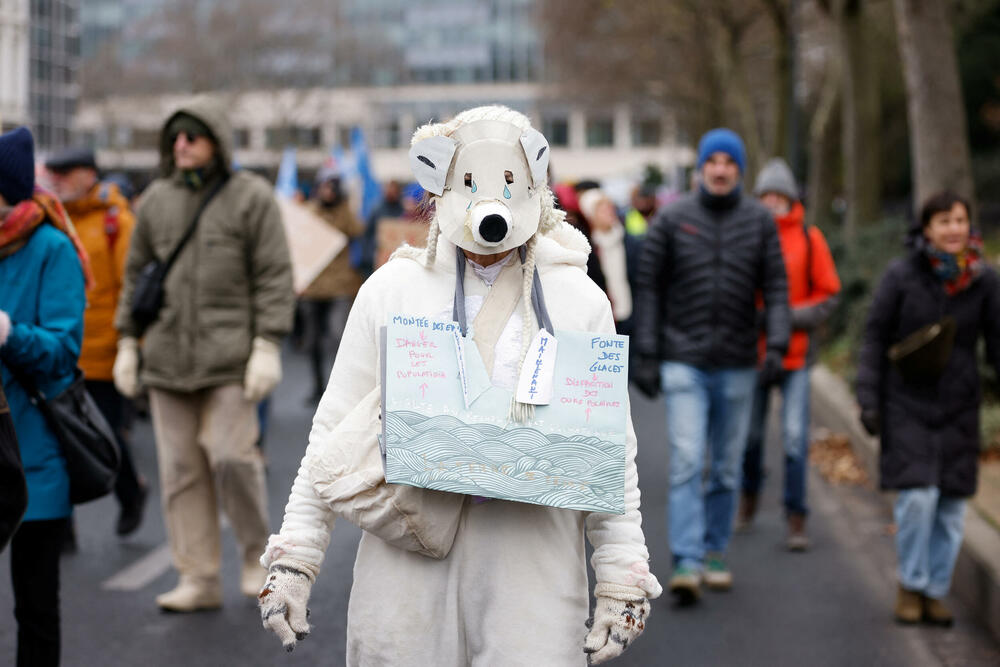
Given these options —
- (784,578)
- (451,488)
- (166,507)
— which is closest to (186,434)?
(166,507)

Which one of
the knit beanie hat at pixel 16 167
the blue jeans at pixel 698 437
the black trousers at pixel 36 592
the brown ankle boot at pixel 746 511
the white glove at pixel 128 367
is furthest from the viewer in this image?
the brown ankle boot at pixel 746 511

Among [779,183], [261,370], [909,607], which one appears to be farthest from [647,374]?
[779,183]

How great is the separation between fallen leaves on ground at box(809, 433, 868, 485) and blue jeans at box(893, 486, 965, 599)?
11.1 feet

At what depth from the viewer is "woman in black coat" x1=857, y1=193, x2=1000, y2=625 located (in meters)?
5.96

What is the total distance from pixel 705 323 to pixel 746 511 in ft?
6.81

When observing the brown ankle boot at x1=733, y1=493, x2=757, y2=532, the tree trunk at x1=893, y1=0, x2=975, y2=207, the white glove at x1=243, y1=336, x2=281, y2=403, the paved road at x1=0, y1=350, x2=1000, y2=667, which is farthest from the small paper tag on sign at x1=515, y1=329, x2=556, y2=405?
the tree trunk at x1=893, y1=0, x2=975, y2=207

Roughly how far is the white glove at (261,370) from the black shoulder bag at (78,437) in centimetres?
129

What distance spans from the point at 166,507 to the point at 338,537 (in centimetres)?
169

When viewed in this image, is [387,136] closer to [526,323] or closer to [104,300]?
[104,300]

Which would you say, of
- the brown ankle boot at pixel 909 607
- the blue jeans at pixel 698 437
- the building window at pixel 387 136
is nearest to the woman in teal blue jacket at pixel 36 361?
the blue jeans at pixel 698 437

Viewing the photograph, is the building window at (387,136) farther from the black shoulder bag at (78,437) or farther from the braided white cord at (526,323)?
the braided white cord at (526,323)

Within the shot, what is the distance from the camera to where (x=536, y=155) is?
316 centimetres

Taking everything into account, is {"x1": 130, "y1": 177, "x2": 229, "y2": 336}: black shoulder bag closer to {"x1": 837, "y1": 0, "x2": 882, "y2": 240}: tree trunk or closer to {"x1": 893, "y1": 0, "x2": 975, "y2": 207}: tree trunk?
{"x1": 893, "y1": 0, "x2": 975, "y2": 207}: tree trunk

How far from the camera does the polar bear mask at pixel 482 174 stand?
3137 millimetres
